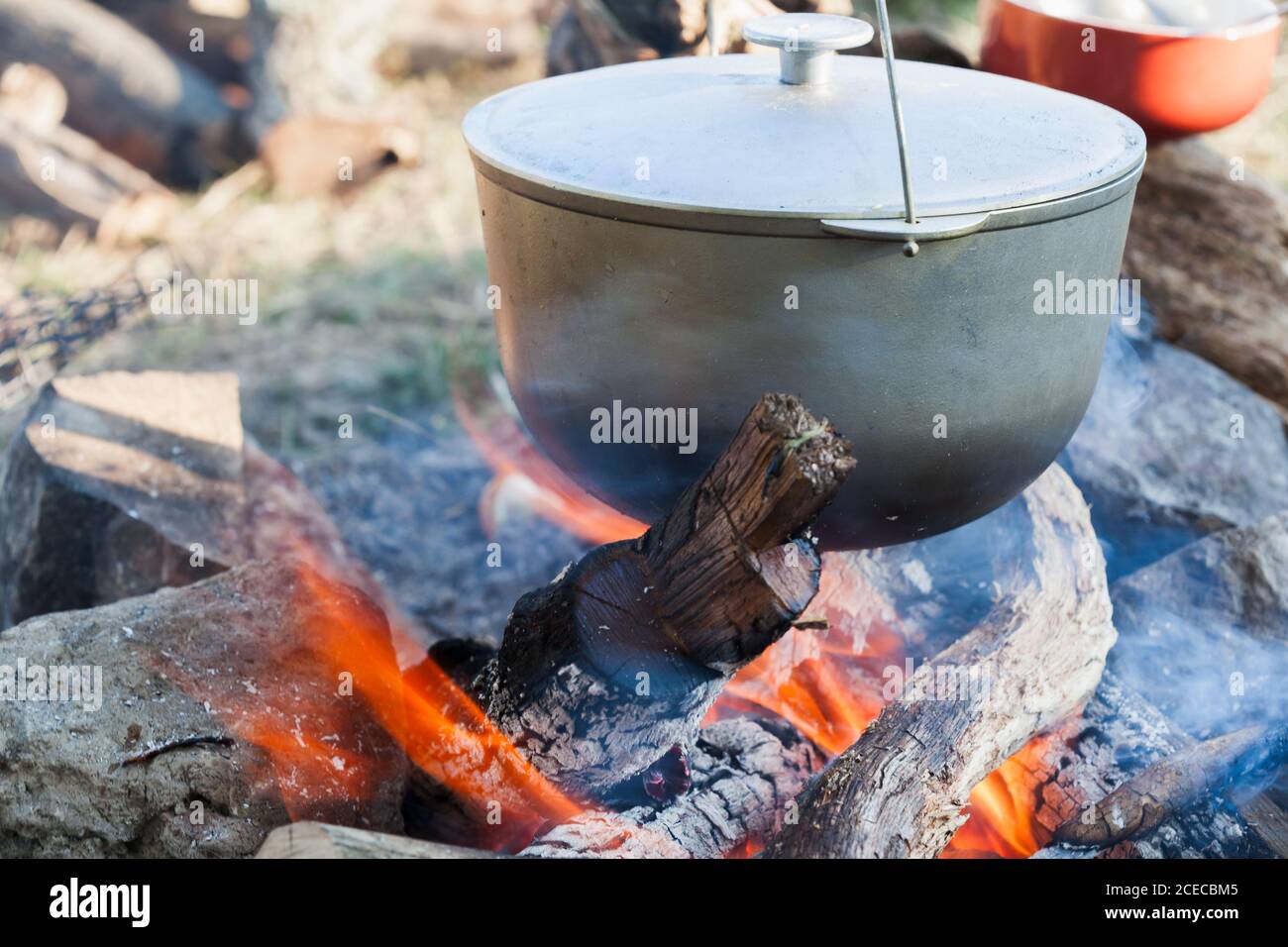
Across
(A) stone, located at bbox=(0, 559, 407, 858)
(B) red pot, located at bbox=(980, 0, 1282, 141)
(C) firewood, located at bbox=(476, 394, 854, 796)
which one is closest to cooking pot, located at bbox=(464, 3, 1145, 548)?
(C) firewood, located at bbox=(476, 394, 854, 796)

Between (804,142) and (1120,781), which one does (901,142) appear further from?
(1120,781)

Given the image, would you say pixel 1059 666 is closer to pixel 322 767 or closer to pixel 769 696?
pixel 769 696

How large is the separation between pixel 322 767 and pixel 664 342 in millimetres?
780

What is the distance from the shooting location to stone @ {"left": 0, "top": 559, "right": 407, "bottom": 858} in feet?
5.33

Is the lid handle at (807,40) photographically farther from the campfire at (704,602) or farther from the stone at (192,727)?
the stone at (192,727)

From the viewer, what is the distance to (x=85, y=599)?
7.68 feet

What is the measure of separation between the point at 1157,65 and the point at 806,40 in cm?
123

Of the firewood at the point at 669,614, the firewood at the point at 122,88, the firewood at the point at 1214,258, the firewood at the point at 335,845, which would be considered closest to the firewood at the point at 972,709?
the firewood at the point at 669,614

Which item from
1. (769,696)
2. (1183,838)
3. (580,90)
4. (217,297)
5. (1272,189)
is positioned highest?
(580,90)

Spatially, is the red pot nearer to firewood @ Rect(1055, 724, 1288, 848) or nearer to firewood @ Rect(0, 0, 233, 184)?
firewood @ Rect(1055, 724, 1288, 848)

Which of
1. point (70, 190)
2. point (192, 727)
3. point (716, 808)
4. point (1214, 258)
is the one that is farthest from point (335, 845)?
point (70, 190)

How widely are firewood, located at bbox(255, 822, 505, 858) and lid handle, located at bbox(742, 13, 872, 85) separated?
3.75ft

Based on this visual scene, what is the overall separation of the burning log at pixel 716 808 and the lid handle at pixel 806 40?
101cm

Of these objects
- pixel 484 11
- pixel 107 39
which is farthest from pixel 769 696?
pixel 484 11
